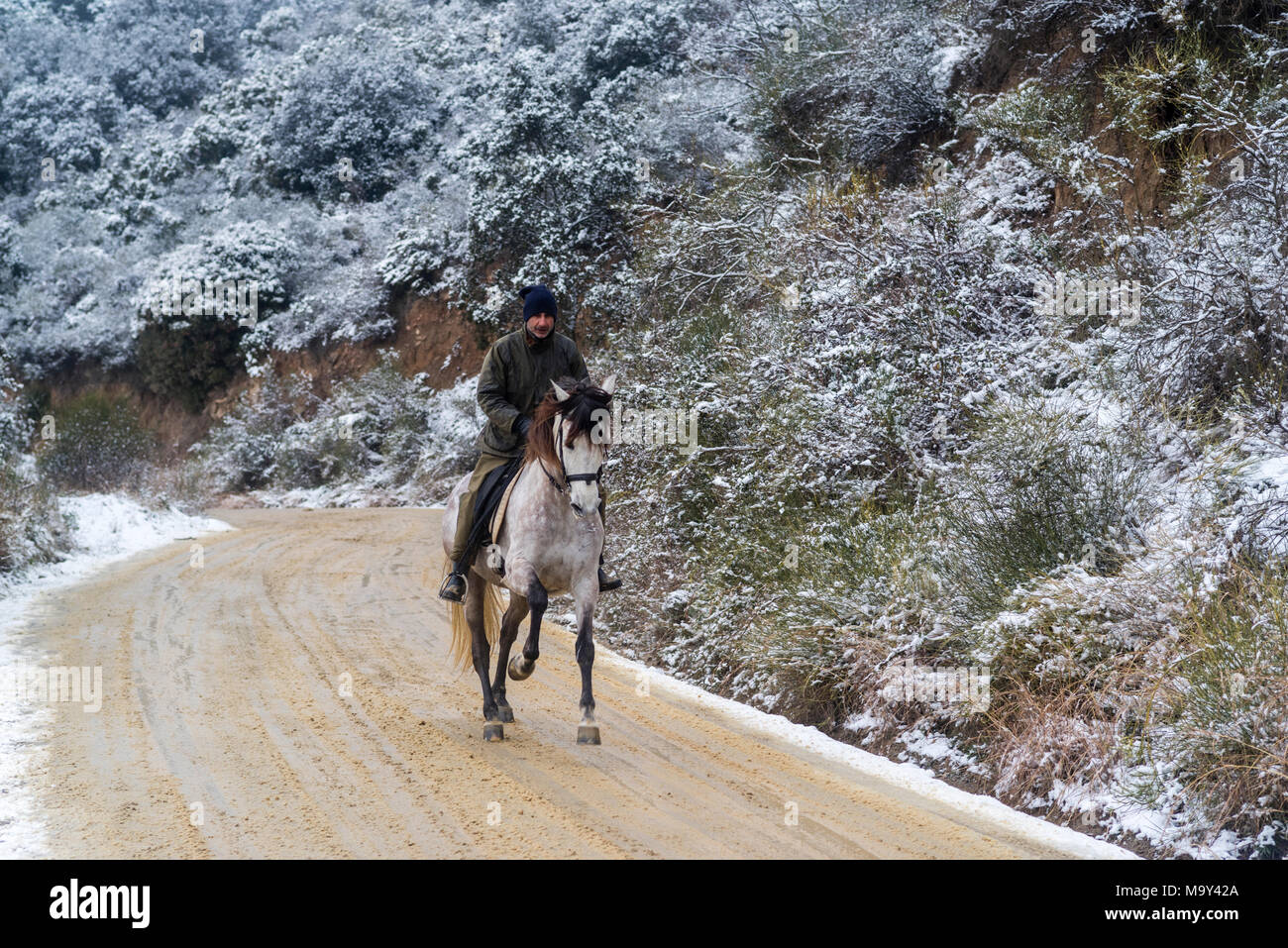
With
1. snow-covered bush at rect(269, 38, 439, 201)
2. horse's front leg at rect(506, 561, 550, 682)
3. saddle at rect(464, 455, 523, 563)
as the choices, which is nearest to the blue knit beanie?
saddle at rect(464, 455, 523, 563)

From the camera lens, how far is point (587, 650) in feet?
22.9

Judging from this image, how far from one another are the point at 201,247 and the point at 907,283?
32367mm

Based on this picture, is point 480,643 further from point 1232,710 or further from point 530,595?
point 1232,710

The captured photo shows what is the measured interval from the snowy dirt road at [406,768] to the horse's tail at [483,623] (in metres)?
0.45

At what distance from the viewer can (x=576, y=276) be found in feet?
86.5

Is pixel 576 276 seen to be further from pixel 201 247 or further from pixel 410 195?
pixel 201 247

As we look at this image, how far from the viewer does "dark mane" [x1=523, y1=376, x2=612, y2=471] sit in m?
6.72

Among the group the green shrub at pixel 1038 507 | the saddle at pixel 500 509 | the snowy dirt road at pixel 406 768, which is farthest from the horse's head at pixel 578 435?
the green shrub at pixel 1038 507

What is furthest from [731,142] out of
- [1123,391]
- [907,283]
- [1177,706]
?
[1177,706]

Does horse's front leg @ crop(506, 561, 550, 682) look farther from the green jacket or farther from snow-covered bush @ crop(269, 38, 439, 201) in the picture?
snow-covered bush @ crop(269, 38, 439, 201)

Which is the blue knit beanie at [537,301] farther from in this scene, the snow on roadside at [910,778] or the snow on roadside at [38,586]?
the snow on roadside at [38,586]

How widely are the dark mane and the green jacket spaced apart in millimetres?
456

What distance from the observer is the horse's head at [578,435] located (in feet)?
21.8

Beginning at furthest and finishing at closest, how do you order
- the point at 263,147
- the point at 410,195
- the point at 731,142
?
the point at 263,147 → the point at 410,195 → the point at 731,142
